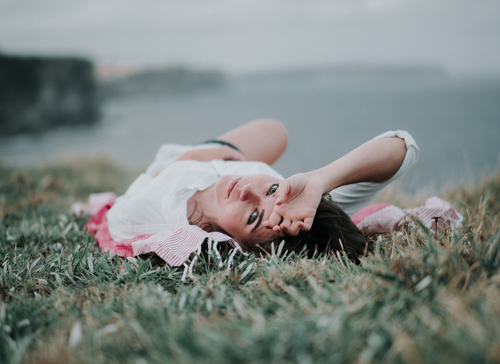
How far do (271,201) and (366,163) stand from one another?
672 mm

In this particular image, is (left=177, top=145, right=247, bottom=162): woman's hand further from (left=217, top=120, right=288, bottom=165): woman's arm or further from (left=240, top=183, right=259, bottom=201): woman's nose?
(left=240, top=183, right=259, bottom=201): woman's nose

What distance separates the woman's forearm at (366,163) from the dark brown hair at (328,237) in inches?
6.6

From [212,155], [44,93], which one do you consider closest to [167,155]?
[212,155]

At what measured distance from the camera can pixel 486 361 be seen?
780mm

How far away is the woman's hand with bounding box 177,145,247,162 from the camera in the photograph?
312 centimetres

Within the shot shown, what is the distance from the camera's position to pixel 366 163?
6.74 ft

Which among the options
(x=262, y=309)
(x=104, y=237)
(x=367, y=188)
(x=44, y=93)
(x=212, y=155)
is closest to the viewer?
A: (x=262, y=309)

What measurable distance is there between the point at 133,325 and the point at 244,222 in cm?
100

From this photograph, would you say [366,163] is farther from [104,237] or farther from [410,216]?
[104,237]

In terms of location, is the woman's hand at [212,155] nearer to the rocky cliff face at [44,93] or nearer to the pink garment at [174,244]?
the pink garment at [174,244]

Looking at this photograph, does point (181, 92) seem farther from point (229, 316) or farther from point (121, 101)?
point (229, 316)

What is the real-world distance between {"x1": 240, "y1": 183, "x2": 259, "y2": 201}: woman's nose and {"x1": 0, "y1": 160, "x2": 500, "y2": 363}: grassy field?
37 cm

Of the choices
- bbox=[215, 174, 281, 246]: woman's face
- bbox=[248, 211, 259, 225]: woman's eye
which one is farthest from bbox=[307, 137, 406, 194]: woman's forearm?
bbox=[248, 211, 259, 225]: woman's eye

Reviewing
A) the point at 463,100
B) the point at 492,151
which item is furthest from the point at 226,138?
the point at 463,100
